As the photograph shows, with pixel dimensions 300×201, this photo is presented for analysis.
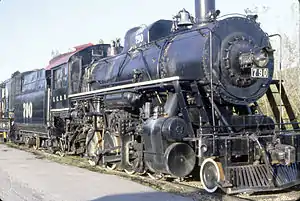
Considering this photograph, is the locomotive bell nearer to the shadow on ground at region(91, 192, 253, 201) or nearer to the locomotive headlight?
the locomotive headlight

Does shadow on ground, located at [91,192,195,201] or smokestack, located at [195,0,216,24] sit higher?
smokestack, located at [195,0,216,24]

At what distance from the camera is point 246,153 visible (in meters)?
7.96

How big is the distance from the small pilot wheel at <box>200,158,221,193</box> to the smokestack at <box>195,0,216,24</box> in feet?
11.1

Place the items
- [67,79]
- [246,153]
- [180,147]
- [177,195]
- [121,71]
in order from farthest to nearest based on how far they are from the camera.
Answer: [67,79], [121,71], [180,147], [246,153], [177,195]

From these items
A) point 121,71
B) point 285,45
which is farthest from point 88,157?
point 285,45

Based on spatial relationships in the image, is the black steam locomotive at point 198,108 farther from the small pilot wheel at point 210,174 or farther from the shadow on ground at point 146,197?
the shadow on ground at point 146,197

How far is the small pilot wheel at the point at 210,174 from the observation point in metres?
7.61

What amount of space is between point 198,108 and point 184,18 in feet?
8.43

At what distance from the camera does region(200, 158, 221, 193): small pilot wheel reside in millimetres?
7608

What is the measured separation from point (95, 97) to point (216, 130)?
510 centimetres

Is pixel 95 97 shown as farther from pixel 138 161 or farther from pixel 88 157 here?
pixel 138 161

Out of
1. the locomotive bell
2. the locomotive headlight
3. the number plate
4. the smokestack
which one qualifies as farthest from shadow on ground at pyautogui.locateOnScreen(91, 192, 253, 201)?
the locomotive bell

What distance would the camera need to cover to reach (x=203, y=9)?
9.52m

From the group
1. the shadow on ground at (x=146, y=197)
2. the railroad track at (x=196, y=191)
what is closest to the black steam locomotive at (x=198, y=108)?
the railroad track at (x=196, y=191)
